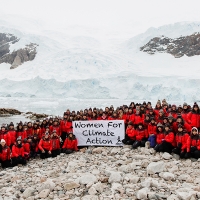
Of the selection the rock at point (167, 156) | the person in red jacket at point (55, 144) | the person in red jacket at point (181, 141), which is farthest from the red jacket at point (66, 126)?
the person in red jacket at point (181, 141)

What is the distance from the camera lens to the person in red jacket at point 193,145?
7.31 metres

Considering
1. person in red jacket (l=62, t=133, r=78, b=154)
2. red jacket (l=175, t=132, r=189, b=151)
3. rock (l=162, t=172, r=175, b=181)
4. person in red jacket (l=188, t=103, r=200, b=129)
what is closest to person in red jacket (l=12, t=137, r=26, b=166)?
person in red jacket (l=62, t=133, r=78, b=154)

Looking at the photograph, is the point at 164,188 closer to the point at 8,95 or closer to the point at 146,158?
the point at 146,158

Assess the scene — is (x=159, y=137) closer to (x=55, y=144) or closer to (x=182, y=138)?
(x=182, y=138)

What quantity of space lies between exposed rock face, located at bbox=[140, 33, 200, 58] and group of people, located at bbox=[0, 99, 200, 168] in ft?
189

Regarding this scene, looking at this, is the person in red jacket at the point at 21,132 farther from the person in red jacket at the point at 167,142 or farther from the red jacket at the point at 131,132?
the person in red jacket at the point at 167,142

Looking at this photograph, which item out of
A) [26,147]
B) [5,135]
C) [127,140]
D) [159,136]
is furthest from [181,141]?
[5,135]

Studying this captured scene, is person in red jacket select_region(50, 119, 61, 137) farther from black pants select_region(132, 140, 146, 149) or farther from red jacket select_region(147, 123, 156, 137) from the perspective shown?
red jacket select_region(147, 123, 156, 137)

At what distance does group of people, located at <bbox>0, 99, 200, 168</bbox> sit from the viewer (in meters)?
7.73

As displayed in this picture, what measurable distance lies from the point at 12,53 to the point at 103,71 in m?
37.5

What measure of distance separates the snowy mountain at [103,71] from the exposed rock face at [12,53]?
1.57 metres

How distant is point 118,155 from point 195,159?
217 cm

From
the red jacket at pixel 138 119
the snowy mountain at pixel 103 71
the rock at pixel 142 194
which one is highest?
the snowy mountain at pixel 103 71

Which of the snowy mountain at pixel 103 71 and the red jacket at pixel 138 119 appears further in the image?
the snowy mountain at pixel 103 71
